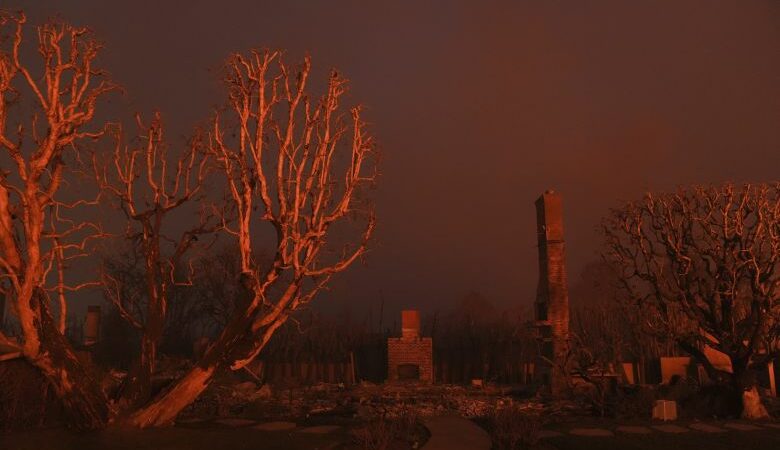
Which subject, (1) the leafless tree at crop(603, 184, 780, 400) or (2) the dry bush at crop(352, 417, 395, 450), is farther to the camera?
(1) the leafless tree at crop(603, 184, 780, 400)

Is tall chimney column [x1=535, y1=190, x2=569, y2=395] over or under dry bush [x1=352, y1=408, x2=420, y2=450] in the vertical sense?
over

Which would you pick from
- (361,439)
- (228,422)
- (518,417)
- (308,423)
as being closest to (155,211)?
(228,422)

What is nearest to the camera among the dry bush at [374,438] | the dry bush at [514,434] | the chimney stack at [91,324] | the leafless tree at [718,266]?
the dry bush at [374,438]

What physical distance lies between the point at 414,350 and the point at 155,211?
13.3 m

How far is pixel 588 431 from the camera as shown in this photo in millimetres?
10078

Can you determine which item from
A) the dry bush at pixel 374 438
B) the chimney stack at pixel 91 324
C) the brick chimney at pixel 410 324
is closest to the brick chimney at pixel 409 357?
the brick chimney at pixel 410 324

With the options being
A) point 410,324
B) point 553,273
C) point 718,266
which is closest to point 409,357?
point 410,324

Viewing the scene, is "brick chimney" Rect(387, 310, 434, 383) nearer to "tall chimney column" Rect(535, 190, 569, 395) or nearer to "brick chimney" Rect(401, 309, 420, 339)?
"brick chimney" Rect(401, 309, 420, 339)

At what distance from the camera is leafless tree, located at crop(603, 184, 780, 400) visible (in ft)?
44.8

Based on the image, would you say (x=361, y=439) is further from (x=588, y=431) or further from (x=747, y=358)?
(x=747, y=358)

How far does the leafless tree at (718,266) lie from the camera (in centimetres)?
1366

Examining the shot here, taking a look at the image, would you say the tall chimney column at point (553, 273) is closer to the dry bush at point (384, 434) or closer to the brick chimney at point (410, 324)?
the brick chimney at point (410, 324)

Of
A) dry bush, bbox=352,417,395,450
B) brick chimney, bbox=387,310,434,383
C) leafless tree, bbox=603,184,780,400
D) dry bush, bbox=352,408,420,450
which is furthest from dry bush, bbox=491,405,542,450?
brick chimney, bbox=387,310,434,383

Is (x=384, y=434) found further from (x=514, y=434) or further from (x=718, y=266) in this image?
(x=718, y=266)
